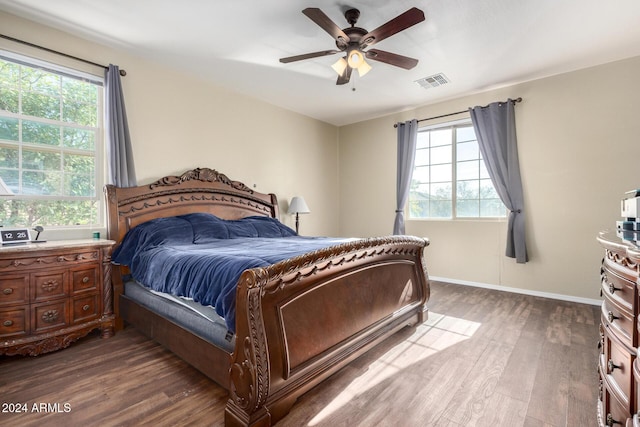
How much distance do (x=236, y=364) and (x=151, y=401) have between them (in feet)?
2.39

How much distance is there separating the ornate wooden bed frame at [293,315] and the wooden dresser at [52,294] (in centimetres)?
27

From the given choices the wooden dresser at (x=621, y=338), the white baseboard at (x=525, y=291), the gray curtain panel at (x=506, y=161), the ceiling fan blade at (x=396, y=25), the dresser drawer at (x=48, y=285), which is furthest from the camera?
the gray curtain panel at (x=506, y=161)

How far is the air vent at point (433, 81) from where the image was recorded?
3754 millimetres

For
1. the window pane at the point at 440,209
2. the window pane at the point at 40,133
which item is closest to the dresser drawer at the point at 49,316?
the window pane at the point at 40,133

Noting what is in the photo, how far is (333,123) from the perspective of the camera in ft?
19.1

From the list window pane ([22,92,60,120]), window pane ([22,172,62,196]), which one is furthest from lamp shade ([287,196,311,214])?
window pane ([22,92,60,120])

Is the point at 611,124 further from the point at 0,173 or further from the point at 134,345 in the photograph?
the point at 0,173

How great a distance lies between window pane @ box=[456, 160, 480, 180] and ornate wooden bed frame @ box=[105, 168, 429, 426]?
216 centimetres

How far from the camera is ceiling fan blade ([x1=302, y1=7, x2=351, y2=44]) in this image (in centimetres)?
202

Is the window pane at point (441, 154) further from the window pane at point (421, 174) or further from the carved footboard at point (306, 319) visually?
the carved footboard at point (306, 319)

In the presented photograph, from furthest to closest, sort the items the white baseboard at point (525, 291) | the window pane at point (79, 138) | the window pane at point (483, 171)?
the window pane at point (483, 171), the white baseboard at point (525, 291), the window pane at point (79, 138)

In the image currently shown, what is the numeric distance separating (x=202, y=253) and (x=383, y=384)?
5.09ft

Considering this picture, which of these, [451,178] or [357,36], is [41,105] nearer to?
[357,36]

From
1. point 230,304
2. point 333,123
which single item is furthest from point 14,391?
point 333,123
